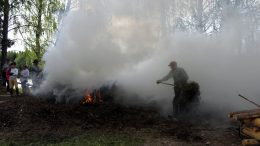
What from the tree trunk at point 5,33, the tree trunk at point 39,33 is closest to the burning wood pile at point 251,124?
the tree trunk at point 39,33

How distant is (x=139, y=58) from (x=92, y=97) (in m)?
2.94

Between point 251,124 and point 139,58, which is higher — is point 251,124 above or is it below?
below

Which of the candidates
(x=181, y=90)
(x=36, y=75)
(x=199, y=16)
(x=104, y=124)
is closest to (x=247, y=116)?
(x=104, y=124)

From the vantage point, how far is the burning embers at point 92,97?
40.5 ft

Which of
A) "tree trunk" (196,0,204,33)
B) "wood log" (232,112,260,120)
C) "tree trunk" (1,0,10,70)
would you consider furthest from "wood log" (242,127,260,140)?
"tree trunk" (1,0,10,70)

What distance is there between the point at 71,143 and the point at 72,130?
119 centimetres

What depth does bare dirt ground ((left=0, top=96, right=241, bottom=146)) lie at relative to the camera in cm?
949

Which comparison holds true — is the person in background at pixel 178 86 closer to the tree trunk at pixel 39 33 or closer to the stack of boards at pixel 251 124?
the stack of boards at pixel 251 124

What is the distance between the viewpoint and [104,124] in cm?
1069

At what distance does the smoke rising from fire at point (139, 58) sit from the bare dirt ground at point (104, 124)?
1556mm

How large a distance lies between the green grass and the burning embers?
Answer: 2676 mm

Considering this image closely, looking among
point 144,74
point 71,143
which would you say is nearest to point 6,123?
point 71,143

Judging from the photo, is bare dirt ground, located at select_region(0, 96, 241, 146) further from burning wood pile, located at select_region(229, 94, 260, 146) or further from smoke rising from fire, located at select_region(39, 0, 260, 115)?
burning wood pile, located at select_region(229, 94, 260, 146)

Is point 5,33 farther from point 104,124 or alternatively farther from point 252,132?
point 252,132
